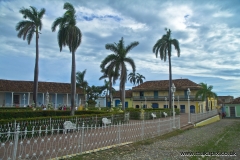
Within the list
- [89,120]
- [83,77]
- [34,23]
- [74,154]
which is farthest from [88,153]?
[83,77]

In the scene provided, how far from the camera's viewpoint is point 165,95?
40.1m

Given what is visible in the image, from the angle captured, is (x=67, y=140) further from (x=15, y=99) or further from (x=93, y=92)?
(x=93, y=92)

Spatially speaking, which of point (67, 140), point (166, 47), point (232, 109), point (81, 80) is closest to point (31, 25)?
point (81, 80)

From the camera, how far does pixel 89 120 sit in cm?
1205

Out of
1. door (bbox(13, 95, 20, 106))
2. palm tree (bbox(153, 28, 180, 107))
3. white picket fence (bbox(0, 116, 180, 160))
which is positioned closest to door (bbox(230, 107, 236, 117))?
palm tree (bbox(153, 28, 180, 107))

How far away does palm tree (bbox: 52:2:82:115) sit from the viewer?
18.2 meters

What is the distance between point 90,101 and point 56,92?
831 centimetres

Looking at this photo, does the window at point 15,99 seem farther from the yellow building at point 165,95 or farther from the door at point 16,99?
the yellow building at point 165,95

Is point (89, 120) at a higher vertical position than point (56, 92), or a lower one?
lower

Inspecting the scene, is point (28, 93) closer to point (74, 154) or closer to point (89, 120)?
point (89, 120)

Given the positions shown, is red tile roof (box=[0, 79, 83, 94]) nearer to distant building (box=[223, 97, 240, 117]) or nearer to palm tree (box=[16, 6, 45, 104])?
palm tree (box=[16, 6, 45, 104])

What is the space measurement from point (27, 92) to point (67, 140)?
25155 mm

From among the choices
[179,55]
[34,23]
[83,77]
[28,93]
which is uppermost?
[34,23]

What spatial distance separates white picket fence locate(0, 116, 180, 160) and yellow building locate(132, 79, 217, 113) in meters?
27.7
